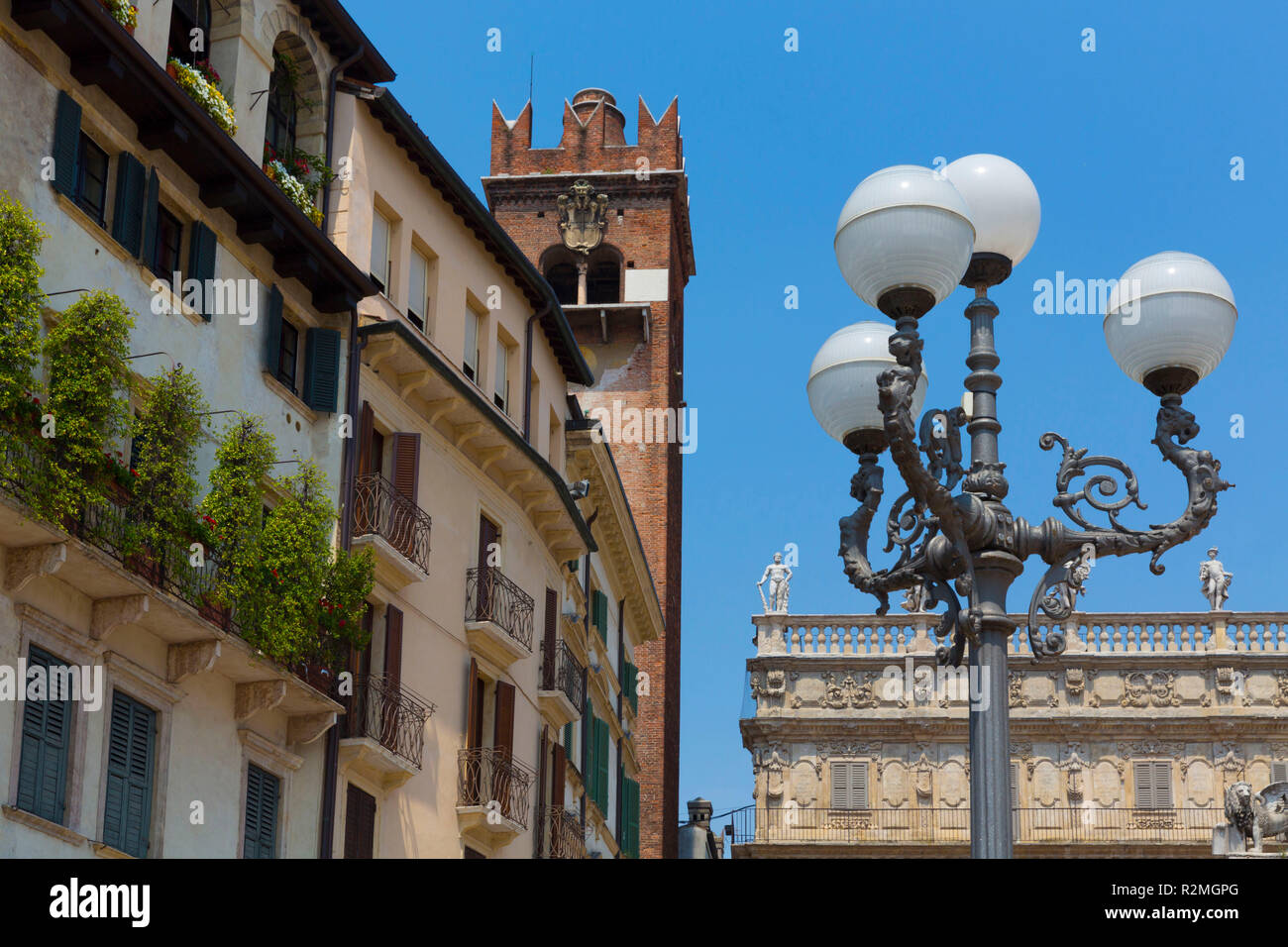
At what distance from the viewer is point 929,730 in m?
57.7

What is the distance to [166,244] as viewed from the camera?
70.8ft

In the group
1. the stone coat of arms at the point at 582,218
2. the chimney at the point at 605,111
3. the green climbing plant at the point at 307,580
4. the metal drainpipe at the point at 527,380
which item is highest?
the chimney at the point at 605,111

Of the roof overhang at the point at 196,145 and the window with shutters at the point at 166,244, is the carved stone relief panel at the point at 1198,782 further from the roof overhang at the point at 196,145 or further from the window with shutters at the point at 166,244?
the window with shutters at the point at 166,244

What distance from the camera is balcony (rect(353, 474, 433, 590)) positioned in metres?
24.8

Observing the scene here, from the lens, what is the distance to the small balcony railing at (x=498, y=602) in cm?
2848

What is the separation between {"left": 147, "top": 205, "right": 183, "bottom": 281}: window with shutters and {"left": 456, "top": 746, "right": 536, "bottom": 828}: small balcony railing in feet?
30.4

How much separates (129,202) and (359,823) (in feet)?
28.3

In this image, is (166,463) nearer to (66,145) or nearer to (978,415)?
(66,145)

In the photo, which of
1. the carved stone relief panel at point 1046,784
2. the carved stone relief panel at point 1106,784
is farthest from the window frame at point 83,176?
the carved stone relief panel at point 1106,784

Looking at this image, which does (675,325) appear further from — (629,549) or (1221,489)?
(1221,489)

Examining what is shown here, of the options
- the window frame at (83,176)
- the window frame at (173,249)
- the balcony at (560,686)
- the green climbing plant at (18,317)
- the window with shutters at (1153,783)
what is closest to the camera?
the green climbing plant at (18,317)

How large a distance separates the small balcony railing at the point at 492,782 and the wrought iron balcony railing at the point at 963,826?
28570mm

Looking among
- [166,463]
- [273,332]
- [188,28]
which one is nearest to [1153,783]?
[273,332]
